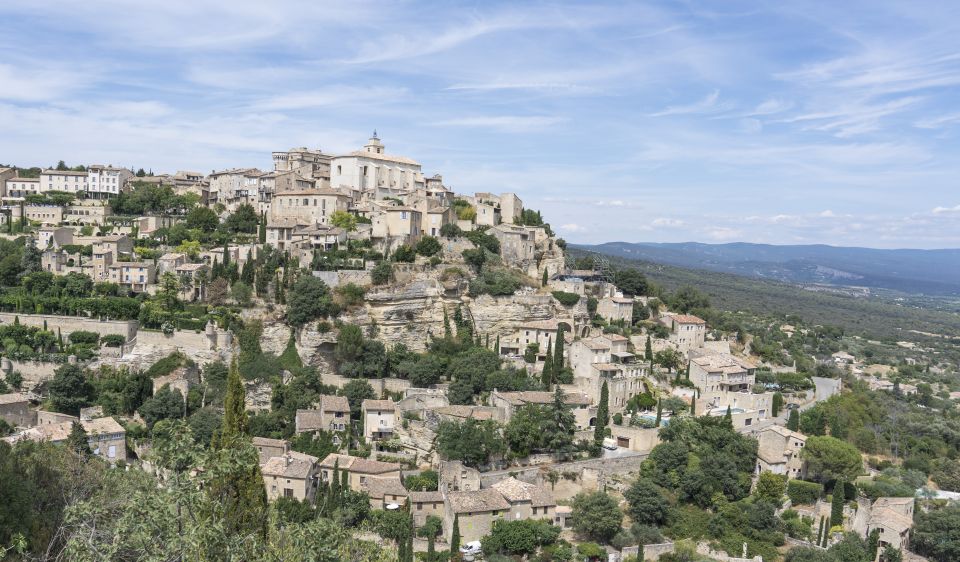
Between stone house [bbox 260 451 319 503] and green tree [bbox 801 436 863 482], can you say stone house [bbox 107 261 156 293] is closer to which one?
stone house [bbox 260 451 319 503]

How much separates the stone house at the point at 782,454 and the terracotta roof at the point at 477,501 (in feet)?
46.3

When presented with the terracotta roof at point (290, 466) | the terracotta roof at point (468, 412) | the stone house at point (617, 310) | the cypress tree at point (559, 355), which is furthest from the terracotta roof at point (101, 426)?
the stone house at point (617, 310)

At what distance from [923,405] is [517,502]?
43313 mm

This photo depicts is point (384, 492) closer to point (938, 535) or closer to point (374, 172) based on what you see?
point (938, 535)

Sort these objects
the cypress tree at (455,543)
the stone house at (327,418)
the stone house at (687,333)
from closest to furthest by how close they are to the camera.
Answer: the cypress tree at (455,543) → the stone house at (327,418) → the stone house at (687,333)

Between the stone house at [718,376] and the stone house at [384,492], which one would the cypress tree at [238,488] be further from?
the stone house at [718,376]

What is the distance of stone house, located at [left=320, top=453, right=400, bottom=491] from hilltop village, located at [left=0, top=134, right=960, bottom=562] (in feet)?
0.48

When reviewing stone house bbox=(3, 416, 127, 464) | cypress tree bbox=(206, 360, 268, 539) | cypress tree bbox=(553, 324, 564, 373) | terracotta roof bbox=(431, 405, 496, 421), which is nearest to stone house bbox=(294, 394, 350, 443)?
terracotta roof bbox=(431, 405, 496, 421)

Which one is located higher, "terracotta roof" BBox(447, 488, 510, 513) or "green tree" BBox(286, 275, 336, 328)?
"green tree" BBox(286, 275, 336, 328)

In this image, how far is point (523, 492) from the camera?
33812mm

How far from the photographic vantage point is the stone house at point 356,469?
113ft

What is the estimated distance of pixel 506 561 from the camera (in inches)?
1174

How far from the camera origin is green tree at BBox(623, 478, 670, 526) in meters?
33.8

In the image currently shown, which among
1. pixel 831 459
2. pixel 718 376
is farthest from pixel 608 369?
pixel 831 459
